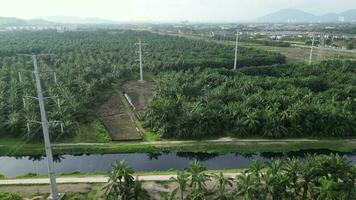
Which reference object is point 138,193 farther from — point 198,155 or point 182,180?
point 198,155

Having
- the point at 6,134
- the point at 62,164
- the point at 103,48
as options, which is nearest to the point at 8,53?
the point at 103,48

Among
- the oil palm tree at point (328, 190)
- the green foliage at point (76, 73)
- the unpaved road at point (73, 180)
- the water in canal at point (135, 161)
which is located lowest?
the water in canal at point (135, 161)

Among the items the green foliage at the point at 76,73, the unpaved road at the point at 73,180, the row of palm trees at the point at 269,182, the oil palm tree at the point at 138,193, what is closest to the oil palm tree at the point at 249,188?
the row of palm trees at the point at 269,182

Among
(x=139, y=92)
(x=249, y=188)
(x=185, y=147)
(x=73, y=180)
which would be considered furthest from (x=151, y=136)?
(x=139, y=92)

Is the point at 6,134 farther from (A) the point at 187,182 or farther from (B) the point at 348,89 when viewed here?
(B) the point at 348,89

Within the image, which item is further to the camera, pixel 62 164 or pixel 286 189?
pixel 62 164

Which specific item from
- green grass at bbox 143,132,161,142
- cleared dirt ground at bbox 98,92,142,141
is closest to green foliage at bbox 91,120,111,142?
cleared dirt ground at bbox 98,92,142,141

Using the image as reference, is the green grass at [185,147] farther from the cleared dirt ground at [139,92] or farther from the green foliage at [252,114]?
the cleared dirt ground at [139,92]
